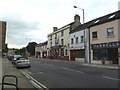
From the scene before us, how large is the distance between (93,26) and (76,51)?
1243cm

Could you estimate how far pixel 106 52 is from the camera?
38562 millimetres

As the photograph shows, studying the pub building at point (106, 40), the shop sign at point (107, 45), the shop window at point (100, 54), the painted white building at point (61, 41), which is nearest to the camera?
the shop sign at point (107, 45)

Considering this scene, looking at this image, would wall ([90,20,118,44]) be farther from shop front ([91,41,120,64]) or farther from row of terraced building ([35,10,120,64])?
shop front ([91,41,120,64])

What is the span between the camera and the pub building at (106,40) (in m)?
35.3

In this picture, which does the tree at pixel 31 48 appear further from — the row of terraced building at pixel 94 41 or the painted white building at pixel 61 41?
the row of terraced building at pixel 94 41

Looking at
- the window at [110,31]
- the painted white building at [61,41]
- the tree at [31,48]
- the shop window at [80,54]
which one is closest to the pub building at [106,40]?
the window at [110,31]

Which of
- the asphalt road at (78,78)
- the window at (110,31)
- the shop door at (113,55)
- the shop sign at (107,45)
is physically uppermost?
the window at (110,31)

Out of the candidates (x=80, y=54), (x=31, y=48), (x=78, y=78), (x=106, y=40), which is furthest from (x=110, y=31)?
(x=31, y=48)

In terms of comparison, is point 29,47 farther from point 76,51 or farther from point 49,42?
point 76,51

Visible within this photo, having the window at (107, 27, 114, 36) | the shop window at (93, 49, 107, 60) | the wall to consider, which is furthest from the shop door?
the window at (107, 27, 114, 36)

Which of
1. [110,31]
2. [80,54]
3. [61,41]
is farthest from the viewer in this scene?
[61,41]

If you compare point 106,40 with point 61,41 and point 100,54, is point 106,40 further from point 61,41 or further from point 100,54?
point 61,41

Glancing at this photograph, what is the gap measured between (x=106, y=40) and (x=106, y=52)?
1.79 m

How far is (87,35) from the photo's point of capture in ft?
150
